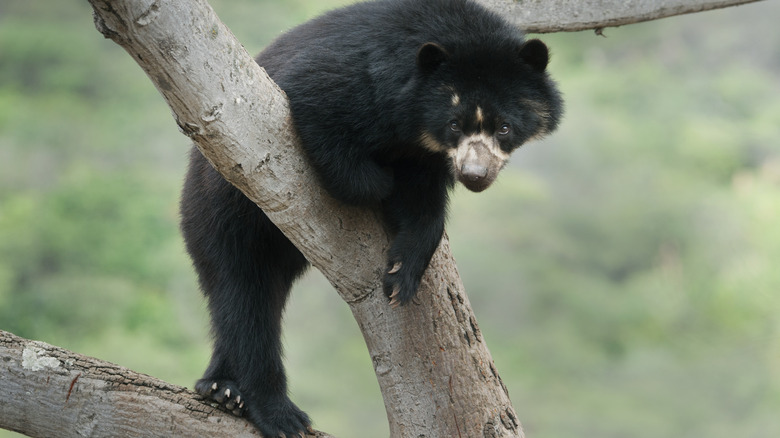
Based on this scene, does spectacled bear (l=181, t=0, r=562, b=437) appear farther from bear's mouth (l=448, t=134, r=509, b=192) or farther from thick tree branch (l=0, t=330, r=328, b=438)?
thick tree branch (l=0, t=330, r=328, b=438)

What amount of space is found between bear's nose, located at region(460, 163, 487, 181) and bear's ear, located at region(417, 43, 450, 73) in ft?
1.39

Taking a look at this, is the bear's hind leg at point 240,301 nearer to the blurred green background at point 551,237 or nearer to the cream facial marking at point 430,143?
the cream facial marking at point 430,143

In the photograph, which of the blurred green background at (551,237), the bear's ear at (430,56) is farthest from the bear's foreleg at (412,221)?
the blurred green background at (551,237)

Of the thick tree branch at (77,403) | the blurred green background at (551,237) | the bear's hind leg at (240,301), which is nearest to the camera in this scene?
the thick tree branch at (77,403)

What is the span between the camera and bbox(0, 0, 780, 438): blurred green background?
11281 mm

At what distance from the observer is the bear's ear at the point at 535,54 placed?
10.7ft

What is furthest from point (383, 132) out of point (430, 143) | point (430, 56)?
point (430, 56)

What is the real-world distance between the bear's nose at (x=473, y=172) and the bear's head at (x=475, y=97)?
3cm

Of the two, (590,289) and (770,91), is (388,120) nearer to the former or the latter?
(590,289)

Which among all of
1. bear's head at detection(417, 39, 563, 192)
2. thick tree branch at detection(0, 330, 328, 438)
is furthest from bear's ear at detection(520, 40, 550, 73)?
thick tree branch at detection(0, 330, 328, 438)

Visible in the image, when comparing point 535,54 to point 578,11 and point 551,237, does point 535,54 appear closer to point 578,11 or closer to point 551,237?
point 578,11

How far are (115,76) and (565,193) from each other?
715cm

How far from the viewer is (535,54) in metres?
3.31

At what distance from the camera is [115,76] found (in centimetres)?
1286
